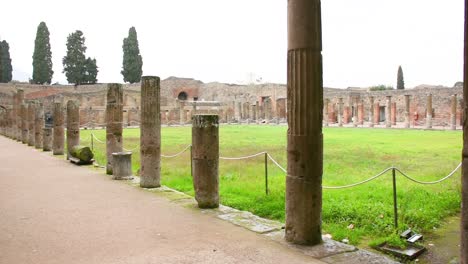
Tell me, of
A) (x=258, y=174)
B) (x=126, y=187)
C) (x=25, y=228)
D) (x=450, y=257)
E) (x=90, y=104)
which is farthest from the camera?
(x=90, y=104)

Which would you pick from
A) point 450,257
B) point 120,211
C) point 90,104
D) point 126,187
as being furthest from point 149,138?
point 90,104

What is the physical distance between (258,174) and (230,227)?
4.46 m

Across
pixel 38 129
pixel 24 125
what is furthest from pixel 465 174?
pixel 24 125

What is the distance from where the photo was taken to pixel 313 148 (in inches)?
195

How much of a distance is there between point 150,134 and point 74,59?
4693 centimetres

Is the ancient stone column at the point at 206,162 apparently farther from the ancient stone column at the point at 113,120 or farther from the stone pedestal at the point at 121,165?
the ancient stone column at the point at 113,120

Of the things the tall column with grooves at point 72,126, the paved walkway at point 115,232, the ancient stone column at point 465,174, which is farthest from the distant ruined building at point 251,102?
the ancient stone column at point 465,174

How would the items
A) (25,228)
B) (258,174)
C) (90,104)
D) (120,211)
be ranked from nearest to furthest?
(25,228) → (120,211) → (258,174) → (90,104)

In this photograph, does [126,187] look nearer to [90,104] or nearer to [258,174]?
[258,174]

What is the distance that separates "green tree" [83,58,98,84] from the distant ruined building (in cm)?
275

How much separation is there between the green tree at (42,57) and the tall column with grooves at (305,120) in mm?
50814

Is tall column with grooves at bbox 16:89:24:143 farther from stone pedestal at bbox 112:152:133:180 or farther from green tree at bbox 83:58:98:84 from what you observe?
green tree at bbox 83:58:98:84

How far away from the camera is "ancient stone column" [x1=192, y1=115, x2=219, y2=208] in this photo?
265 inches

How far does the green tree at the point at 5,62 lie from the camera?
54406 mm
